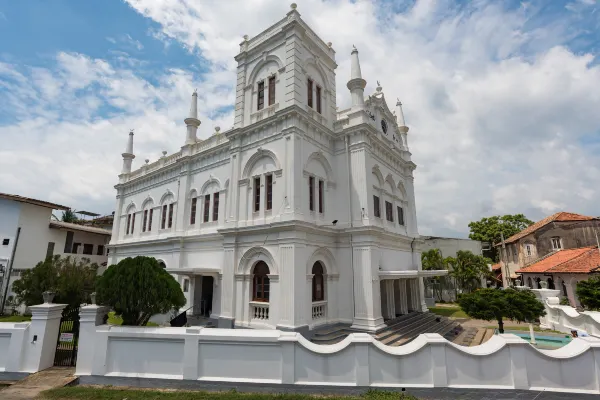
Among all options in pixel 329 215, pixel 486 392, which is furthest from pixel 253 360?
pixel 329 215

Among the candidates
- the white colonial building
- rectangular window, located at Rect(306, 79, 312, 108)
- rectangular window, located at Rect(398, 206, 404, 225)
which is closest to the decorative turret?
the white colonial building

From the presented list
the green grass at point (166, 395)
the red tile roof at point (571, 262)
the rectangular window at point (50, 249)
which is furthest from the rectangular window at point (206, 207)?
the red tile roof at point (571, 262)

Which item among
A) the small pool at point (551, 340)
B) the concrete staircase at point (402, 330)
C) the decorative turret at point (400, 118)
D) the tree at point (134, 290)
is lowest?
the small pool at point (551, 340)

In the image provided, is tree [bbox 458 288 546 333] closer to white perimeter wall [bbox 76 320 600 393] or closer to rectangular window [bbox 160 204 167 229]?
white perimeter wall [bbox 76 320 600 393]

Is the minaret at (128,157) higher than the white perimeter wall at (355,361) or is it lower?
higher

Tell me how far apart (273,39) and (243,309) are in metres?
12.9

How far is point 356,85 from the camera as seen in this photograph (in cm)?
1519

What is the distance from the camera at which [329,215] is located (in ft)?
48.0

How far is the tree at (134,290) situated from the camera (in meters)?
8.55

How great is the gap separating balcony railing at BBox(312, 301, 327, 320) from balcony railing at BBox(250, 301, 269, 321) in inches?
77.3

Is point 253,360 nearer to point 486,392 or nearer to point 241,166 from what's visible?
point 486,392

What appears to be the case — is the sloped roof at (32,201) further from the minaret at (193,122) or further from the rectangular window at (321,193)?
the rectangular window at (321,193)

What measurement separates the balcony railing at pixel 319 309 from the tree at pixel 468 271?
21342 millimetres

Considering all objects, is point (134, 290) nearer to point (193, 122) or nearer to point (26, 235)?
point (193, 122)
